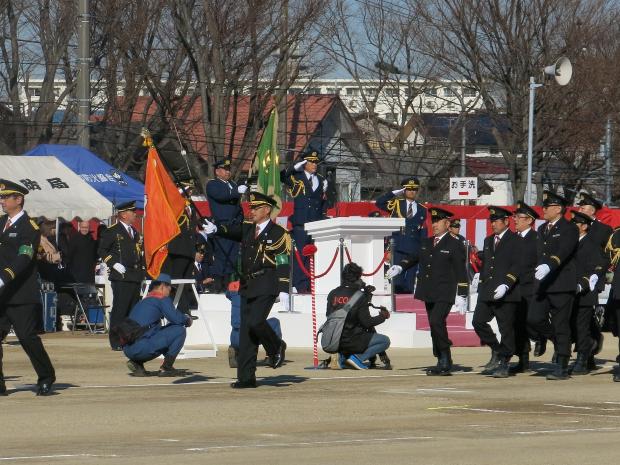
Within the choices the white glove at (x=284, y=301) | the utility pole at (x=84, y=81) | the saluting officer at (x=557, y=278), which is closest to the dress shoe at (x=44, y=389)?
the saluting officer at (x=557, y=278)

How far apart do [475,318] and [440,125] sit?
46.7 metres

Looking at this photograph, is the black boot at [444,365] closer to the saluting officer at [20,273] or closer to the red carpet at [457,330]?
the saluting officer at [20,273]

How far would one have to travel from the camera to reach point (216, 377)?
17.1 metres

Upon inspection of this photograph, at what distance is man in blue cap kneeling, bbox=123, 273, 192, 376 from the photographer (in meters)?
16.9

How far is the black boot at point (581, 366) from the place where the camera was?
1774cm

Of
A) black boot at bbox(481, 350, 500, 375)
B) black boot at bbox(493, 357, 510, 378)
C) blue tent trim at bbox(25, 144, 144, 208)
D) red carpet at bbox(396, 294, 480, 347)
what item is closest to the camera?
black boot at bbox(493, 357, 510, 378)

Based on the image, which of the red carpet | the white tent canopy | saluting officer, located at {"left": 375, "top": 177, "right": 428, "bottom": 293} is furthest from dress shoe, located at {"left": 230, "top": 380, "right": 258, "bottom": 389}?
the white tent canopy

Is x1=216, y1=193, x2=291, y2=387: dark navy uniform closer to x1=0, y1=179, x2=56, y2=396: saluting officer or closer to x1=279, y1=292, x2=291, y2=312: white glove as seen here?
x1=0, y1=179, x2=56, y2=396: saluting officer

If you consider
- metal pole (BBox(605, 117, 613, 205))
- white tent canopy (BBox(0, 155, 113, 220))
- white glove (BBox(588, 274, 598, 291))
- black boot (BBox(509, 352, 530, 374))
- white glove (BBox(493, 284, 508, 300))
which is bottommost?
black boot (BBox(509, 352, 530, 374))

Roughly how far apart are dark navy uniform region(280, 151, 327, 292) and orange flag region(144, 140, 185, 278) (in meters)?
4.84

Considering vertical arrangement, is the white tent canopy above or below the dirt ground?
above

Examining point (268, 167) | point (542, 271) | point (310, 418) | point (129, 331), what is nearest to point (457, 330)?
point (268, 167)

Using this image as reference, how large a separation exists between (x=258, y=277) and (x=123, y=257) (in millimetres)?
5974

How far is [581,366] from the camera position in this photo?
17.8 meters
